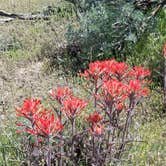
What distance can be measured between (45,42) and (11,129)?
2.87 meters

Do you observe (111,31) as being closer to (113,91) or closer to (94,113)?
(94,113)

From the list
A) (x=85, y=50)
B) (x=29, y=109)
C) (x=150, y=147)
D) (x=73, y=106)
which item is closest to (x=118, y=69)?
(x=73, y=106)

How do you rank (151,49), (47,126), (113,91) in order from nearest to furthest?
(47,126) < (113,91) < (151,49)

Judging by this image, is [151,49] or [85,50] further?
[85,50]

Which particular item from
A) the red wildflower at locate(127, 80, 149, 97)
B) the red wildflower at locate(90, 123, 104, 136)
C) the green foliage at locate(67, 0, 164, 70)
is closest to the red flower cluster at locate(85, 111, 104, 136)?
the red wildflower at locate(90, 123, 104, 136)

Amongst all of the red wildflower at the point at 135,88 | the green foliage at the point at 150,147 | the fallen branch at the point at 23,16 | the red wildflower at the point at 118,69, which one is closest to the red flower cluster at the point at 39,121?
the red wildflower at the point at 135,88

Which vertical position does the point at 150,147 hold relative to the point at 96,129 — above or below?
below

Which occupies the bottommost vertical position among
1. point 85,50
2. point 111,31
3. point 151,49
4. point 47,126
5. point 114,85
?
point 85,50

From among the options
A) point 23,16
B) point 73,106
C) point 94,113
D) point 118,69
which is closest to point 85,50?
point 23,16

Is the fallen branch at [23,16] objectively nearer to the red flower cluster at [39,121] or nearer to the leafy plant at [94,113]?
the leafy plant at [94,113]

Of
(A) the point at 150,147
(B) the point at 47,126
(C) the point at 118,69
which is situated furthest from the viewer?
(A) the point at 150,147

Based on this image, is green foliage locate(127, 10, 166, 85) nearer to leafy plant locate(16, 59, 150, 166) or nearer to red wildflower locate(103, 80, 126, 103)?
leafy plant locate(16, 59, 150, 166)

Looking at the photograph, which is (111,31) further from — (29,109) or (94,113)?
(29,109)

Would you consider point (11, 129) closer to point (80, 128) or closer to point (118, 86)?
point (80, 128)
